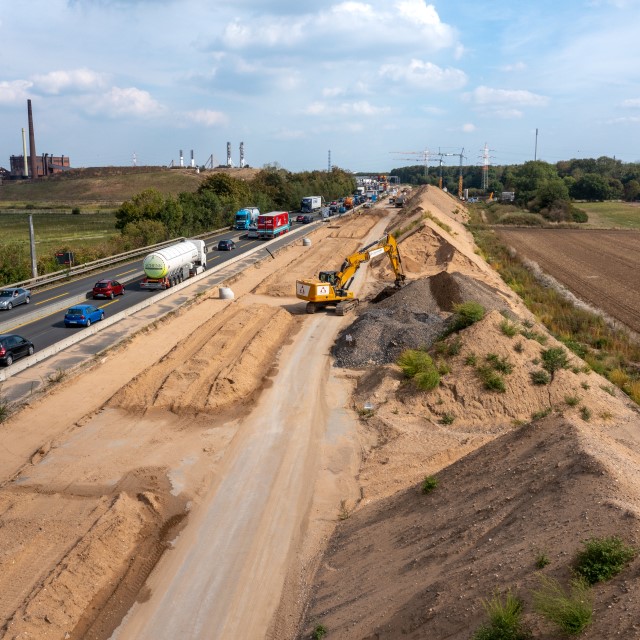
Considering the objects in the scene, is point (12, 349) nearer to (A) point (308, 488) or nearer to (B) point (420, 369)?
(A) point (308, 488)

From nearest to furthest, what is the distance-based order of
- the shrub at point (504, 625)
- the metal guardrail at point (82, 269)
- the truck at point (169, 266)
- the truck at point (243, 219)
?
1. the shrub at point (504, 625)
2. the truck at point (169, 266)
3. the metal guardrail at point (82, 269)
4. the truck at point (243, 219)

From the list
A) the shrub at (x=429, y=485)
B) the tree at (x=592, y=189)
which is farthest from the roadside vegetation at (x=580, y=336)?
the tree at (x=592, y=189)

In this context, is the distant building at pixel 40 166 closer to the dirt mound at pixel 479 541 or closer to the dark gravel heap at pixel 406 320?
the dark gravel heap at pixel 406 320

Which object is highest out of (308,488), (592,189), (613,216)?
(592,189)

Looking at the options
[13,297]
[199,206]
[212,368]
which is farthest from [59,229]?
[212,368]

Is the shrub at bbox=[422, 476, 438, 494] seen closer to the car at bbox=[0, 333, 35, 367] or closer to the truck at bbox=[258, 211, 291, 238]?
the car at bbox=[0, 333, 35, 367]

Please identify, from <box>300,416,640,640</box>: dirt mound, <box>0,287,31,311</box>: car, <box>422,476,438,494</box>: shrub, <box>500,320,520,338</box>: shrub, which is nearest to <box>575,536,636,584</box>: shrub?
<box>300,416,640,640</box>: dirt mound

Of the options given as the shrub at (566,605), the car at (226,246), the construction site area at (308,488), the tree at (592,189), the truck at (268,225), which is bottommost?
the construction site area at (308,488)
